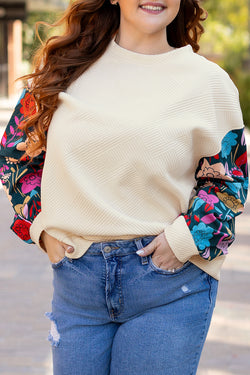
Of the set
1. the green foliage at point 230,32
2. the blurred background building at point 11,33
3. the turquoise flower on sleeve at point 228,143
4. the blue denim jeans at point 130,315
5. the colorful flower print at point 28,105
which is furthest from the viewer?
the green foliage at point 230,32

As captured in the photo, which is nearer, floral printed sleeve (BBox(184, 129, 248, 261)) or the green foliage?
floral printed sleeve (BBox(184, 129, 248, 261))

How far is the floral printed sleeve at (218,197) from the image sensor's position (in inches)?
86.3

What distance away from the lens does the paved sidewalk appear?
419 centimetres

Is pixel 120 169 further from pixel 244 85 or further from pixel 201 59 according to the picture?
pixel 244 85

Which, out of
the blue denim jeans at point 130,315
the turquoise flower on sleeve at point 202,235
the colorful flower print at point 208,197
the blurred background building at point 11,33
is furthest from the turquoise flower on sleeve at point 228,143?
the blurred background building at point 11,33

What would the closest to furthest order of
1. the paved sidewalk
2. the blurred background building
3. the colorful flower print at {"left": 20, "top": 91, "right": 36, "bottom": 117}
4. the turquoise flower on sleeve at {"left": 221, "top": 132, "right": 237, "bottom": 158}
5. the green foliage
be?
the turquoise flower on sleeve at {"left": 221, "top": 132, "right": 237, "bottom": 158}, the colorful flower print at {"left": 20, "top": 91, "right": 36, "bottom": 117}, the paved sidewalk, the blurred background building, the green foliage

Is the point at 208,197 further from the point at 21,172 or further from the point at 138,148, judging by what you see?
the point at 21,172

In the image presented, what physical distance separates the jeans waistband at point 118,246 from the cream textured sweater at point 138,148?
0.07ft

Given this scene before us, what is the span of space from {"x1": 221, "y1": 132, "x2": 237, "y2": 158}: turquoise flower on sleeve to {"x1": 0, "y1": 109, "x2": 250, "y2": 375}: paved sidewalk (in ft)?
6.98

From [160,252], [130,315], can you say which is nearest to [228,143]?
[160,252]

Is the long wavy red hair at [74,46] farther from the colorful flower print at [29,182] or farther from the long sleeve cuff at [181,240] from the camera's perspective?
the long sleeve cuff at [181,240]

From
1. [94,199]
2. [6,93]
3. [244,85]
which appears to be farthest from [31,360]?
[6,93]

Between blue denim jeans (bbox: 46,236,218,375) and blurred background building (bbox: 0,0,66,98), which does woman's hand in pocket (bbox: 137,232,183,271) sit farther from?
blurred background building (bbox: 0,0,66,98)

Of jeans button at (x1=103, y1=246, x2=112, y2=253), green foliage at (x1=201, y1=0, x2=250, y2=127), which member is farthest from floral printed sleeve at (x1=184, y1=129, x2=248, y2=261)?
green foliage at (x1=201, y1=0, x2=250, y2=127)
